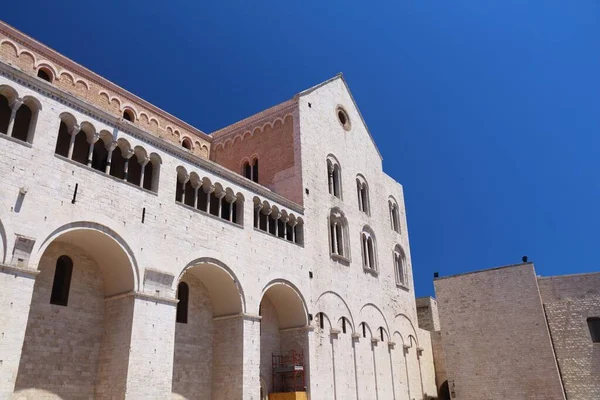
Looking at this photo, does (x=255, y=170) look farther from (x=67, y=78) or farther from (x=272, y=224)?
(x=67, y=78)

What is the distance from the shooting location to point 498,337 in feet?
87.9

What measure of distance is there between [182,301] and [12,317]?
755cm

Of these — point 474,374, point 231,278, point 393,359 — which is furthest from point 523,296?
point 231,278

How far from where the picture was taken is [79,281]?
15266mm

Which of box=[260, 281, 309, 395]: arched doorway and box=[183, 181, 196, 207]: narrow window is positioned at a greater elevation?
box=[183, 181, 196, 207]: narrow window

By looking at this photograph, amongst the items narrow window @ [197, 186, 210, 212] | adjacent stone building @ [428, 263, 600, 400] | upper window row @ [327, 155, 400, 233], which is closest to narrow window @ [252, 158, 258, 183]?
upper window row @ [327, 155, 400, 233]

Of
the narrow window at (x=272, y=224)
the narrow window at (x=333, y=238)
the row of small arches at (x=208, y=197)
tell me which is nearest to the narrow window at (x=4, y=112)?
the row of small arches at (x=208, y=197)

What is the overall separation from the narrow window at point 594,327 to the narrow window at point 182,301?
20.5 meters

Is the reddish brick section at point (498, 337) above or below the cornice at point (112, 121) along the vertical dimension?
below

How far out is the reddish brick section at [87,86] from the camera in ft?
61.2

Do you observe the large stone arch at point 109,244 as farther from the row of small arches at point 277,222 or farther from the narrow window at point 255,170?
the narrow window at point 255,170

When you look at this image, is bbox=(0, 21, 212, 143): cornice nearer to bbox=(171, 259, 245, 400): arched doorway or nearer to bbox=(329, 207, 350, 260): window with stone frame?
bbox=(329, 207, 350, 260): window with stone frame

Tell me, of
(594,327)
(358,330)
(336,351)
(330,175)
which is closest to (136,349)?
(336,351)

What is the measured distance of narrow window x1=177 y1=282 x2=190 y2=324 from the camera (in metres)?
18.5
